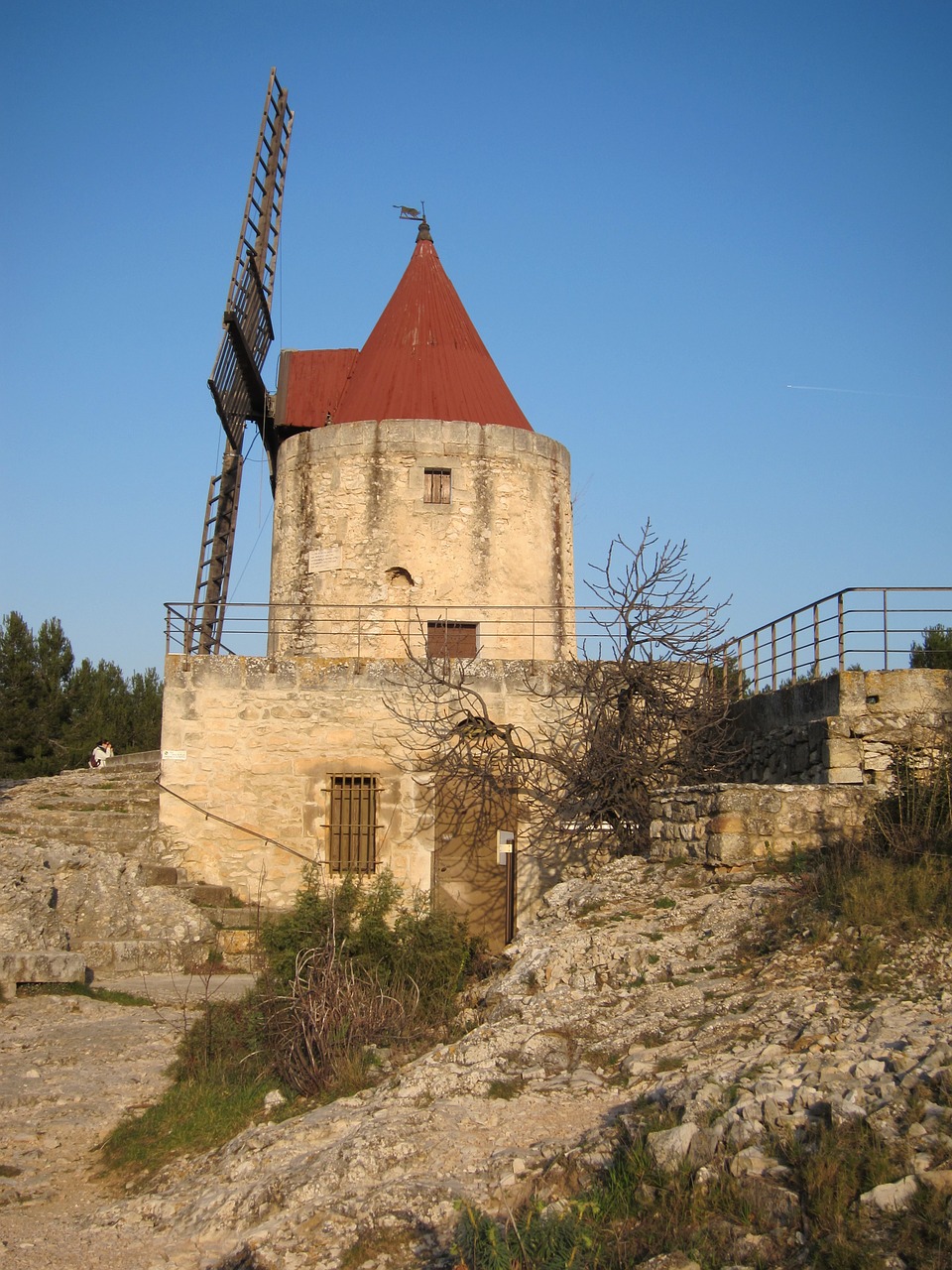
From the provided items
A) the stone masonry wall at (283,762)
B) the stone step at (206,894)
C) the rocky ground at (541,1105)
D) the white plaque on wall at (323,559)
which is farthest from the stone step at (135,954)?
the white plaque on wall at (323,559)

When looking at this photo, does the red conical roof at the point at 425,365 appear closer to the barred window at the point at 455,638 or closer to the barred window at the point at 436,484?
the barred window at the point at 436,484

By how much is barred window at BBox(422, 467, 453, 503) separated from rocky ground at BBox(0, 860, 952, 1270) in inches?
357

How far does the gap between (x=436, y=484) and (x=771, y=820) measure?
8721 millimetres

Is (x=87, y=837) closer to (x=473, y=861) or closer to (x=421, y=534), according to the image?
(x=473, y=861)

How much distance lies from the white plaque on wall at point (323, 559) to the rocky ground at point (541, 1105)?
891 cm

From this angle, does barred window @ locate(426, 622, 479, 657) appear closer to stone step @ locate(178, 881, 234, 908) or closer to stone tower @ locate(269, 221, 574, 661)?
stone tower @ locate(269, 221, 574, 661)

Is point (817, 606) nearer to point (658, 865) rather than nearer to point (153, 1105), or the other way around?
point (658, 865)

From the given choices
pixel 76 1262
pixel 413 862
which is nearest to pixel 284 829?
pixel 413 862

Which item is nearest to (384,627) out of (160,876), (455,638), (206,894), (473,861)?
(455,638)

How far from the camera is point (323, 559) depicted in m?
16.4

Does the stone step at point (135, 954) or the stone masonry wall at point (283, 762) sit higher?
the stone masonry wall at point (283, 762)

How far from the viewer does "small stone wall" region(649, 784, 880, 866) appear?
893cm

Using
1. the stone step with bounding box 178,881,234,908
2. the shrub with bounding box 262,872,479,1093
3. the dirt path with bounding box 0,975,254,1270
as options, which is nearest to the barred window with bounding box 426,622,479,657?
the stone step with bounding box 178,881,234,908

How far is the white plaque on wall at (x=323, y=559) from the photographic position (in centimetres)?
1636
